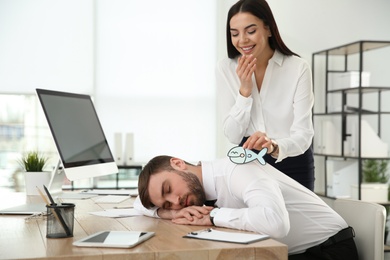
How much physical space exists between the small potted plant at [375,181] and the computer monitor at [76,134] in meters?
2.80

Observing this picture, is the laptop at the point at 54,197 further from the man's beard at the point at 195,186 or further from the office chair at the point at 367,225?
the office chair at the point at 367,225

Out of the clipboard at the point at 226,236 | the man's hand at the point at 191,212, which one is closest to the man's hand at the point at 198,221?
the man's hand at the point at 191,212

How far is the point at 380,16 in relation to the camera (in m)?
5.87

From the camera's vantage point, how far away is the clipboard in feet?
4.92

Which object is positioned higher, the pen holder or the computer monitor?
the computer monitor

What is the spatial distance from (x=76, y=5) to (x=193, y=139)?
5.09 ft

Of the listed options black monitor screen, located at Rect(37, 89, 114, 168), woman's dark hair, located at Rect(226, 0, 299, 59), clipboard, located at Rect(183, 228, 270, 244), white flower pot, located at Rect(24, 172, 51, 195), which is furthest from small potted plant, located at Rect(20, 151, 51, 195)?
clipboard, located at Rect(183, 228, 270, 244)

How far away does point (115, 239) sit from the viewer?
60.1 inches

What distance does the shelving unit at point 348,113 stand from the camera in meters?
5.16

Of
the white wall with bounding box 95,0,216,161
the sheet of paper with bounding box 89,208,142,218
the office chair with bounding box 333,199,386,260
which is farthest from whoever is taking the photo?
the white wall with bounding box 95,0,216,161

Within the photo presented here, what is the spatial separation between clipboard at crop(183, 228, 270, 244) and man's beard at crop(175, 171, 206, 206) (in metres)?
0.23

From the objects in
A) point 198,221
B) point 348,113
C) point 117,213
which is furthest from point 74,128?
point 348,113

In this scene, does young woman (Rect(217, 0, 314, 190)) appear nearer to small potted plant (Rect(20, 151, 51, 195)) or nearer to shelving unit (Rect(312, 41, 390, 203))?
small potted plant (Rect(20, 151, 51, 195))

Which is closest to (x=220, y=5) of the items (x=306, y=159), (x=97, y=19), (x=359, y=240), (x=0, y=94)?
(x=97, y=19)
